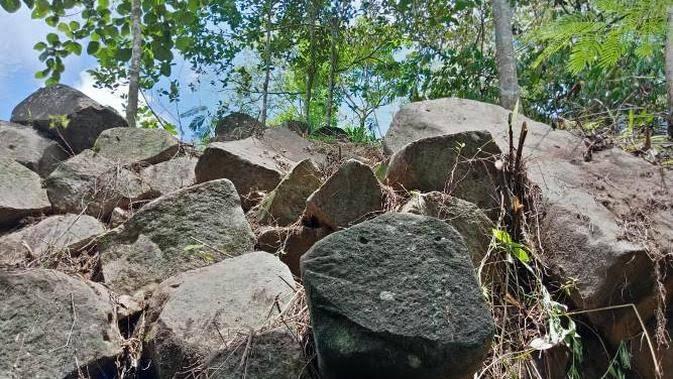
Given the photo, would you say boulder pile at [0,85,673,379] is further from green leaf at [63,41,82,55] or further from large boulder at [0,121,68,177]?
green leaf at [63,41,82,55]

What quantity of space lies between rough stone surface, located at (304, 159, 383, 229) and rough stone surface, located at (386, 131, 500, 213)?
0.30 metres

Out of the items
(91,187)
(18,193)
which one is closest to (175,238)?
(91,187)

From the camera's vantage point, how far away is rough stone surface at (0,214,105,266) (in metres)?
3.83

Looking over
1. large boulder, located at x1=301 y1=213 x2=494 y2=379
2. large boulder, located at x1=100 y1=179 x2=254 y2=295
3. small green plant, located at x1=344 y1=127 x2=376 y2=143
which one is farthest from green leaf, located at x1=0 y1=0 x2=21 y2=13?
large boulder, located at x1=301 y1=213 x2=494 y2=379

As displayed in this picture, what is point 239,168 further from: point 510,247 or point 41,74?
point 41,74

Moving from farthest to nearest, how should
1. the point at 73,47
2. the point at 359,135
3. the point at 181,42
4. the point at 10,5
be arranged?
the point at 359,135
the point at 73,47
the point at 181,42
the point at 10,5

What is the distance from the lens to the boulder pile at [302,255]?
2.20m

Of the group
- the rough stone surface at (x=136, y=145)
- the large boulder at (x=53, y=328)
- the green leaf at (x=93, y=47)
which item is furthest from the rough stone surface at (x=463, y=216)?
the green leaf at (x=93, y=47)

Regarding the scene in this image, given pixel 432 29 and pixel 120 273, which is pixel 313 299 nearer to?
pixel 120 273

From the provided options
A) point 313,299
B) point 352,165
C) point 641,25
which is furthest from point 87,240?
point 641,25

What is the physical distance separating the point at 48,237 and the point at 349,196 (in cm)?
204

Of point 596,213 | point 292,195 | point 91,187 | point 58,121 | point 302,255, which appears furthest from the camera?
point 58,121

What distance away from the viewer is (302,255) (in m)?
3.03

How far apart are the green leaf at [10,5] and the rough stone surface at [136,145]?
1.14 m
